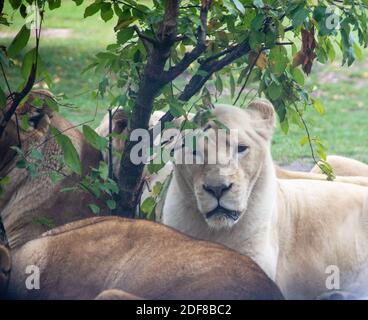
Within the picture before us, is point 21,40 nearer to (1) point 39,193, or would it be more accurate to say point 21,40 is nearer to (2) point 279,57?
(1) point 39,193

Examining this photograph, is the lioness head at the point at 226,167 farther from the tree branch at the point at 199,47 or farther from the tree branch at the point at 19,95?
the tree branch at the point at 19,95

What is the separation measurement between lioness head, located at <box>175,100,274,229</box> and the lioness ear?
0.06 feet

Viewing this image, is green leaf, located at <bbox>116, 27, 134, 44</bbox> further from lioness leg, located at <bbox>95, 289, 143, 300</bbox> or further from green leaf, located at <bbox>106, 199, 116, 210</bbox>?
lioness leg, located at <bbox>95, 289, 143, 300</bbox>

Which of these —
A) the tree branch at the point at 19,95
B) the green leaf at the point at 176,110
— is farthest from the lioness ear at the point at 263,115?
the tree branch at the point at 19,95

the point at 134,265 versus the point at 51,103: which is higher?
the point at 51,103

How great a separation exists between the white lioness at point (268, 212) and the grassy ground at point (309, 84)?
2.39m

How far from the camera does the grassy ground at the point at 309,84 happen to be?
7031 millimetres

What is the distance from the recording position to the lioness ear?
138 inches

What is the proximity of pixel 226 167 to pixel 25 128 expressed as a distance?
83 cm

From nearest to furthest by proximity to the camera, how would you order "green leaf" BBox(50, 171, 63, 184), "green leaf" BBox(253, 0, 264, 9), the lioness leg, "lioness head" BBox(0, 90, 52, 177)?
1. the lioness leg
2. "green leaf" BBox(253, 0, 264, 9)
3. "green leaf" BBox(50, 171, 63, 184)
4. "lioness head" BBox(0, 90, 52, 177)

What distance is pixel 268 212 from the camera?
3.51 metres

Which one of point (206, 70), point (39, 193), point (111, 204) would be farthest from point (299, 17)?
point (39, 193)

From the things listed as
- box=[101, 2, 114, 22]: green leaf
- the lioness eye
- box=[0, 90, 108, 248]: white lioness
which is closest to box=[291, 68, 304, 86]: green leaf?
the lioness eye
